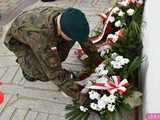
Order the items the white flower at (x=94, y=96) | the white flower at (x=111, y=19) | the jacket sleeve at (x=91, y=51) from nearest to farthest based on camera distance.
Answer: the white flower at (x=94, y=96) < the jacket sleeve at (x=91, y=51) < the white flower at (x=111, y=19)

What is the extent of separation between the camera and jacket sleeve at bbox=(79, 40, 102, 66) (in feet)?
8.11

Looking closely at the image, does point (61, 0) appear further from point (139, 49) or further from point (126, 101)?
point (126, 101)

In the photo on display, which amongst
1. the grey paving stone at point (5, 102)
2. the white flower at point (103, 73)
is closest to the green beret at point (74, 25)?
the white flower at point (103, 73)

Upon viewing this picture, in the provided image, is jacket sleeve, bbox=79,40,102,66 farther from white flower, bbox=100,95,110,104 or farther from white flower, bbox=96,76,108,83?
white flower, bbox=100,95,110,104

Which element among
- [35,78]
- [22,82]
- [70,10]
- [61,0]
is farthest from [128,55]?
[61,0]

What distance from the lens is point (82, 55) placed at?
3.03 m

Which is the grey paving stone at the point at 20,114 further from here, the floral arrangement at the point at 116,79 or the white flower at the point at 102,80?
the white flower at the point at 102,80

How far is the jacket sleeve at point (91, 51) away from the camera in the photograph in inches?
97.3

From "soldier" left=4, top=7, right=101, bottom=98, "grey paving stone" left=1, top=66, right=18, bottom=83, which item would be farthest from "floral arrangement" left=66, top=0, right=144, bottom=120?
"grey paving stone" left=1, top=66, right=18, bottom=83

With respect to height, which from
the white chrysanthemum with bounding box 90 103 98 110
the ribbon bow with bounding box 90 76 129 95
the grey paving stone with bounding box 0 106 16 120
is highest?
the ribbon bow with bounding box 90 76 129 95

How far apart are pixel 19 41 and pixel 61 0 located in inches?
88.5

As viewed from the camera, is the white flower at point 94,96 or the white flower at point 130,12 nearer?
the white flower at point 94,96

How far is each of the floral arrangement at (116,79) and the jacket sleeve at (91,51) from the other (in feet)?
0.19

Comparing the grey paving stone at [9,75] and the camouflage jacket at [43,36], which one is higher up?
the camouflage jacket at [43,36]
